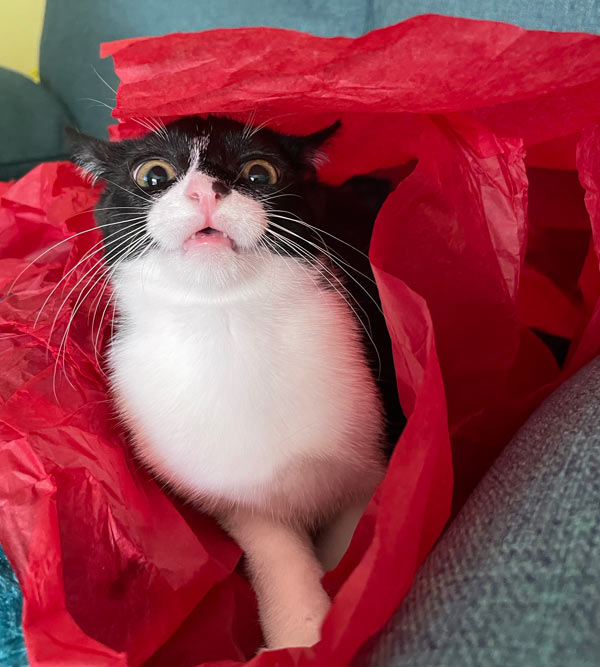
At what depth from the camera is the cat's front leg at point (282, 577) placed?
590 millimetres

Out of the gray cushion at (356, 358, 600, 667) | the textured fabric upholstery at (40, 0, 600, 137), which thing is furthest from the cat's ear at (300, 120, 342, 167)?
the gray cushion at (356, 358, 600, 667)

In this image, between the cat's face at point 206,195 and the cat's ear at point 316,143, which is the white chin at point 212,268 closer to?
the cat's face at point 206,195

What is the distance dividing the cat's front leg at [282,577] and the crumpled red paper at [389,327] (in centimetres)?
4

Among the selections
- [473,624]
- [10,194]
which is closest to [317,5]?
[10,194]

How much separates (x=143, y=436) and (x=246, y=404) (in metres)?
0.15

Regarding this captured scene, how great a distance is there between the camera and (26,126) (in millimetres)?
1418

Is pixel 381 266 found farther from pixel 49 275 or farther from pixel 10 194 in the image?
pixel 10 194

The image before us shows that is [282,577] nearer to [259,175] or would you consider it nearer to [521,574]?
[521,574]

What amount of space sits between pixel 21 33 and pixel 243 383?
148cm

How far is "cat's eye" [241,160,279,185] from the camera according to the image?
66 cm

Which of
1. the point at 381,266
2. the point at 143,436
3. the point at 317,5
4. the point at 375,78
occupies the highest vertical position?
the point at 317,5

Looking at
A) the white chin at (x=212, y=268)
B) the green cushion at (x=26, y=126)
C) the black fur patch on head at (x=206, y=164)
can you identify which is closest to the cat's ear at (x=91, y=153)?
the black fur patch on head at (x=206, y=164)

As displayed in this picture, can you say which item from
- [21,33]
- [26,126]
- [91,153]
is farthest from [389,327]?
[21,33]

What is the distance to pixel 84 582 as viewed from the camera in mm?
598
